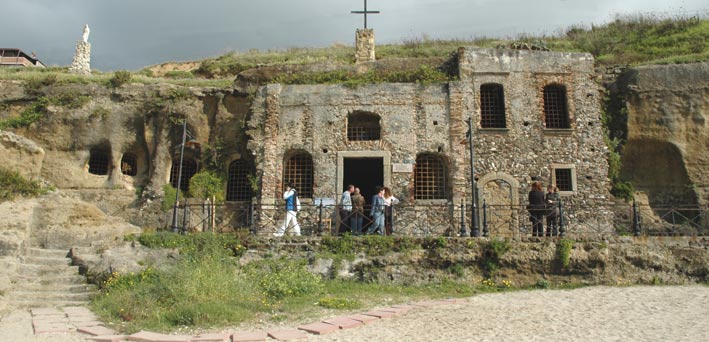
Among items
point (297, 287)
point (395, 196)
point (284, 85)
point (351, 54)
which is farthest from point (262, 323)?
point (351, 54)

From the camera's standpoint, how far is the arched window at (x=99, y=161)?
2167 cm

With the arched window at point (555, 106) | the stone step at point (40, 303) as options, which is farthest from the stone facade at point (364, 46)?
the stone step at point (40, 303)

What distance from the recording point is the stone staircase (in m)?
10.7

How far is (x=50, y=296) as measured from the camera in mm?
10992

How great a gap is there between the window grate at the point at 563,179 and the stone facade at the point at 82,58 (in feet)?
82.8

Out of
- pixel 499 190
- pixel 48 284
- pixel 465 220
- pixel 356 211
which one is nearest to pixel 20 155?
pixel 48 284

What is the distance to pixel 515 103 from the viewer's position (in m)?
19.9

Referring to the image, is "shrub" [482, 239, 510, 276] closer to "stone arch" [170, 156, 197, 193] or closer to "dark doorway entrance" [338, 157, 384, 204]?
"dark doorway entrance" [338, 157, 384, 204]

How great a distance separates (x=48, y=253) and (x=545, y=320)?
11.2 meters

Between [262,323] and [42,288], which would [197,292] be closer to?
[262,323]

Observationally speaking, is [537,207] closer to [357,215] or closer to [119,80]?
[357,215]

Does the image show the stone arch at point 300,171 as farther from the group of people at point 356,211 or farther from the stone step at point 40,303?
the stone step at point 40,303

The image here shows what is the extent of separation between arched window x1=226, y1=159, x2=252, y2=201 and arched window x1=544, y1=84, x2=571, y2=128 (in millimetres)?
11623

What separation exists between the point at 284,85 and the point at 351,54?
1142 cm
